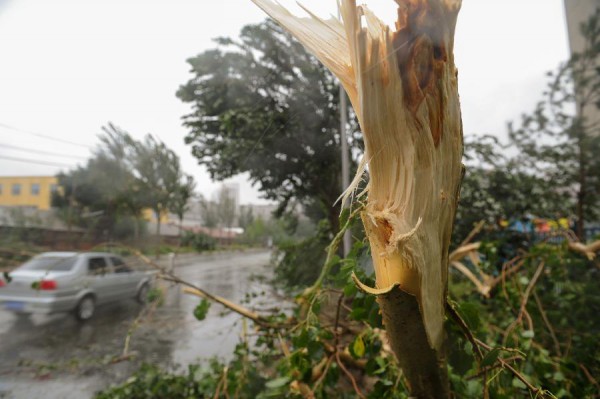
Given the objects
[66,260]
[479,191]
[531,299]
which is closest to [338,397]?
[531,299]

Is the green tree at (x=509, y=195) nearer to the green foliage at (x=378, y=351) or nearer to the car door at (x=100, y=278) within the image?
the green foliage at (x=378, y=351)

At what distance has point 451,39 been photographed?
28 cm

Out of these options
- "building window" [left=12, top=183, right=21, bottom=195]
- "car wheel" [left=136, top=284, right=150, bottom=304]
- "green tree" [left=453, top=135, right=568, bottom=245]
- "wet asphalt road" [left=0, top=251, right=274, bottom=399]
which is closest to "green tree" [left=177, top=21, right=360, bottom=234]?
"wet asphalt road" [left=0, top=251, right=274, bottom=399]

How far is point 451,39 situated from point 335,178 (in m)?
0.73

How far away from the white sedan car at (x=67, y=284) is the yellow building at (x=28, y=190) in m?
0.27

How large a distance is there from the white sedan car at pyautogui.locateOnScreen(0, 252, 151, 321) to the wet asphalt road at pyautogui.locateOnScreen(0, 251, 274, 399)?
0.06 m

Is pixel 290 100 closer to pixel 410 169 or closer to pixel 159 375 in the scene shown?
pixel 410 169

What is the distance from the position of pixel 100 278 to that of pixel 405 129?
1980mm

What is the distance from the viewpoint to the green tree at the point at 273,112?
99 centimetres

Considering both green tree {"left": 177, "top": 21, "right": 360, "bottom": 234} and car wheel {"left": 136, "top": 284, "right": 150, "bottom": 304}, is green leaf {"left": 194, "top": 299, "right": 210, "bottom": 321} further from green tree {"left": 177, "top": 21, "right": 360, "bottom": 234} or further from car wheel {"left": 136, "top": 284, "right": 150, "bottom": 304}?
car wheel {"left": 136, "top": 284, "right": 150, "bottom": 304}

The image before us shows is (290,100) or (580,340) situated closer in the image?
(290,100)

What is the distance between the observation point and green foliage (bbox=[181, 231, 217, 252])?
1.65 m

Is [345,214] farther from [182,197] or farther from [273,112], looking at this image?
[182,197]

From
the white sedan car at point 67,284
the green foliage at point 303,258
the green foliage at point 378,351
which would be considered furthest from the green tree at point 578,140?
the white sedan car at point 67,284
